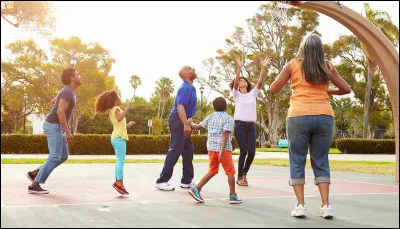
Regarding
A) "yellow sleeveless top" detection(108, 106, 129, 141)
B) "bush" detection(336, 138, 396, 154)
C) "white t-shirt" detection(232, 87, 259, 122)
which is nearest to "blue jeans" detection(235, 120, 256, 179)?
"white t-shirt" detection(232, 87, 259, 122)

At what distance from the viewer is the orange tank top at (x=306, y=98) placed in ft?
15.1

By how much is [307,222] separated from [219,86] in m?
40.5

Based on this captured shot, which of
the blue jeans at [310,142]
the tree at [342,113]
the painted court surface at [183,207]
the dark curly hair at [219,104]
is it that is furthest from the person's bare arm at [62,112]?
the tree at [342,113]

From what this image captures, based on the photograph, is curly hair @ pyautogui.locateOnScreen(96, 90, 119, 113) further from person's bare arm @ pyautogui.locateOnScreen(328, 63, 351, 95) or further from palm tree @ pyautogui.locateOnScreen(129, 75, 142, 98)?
palm tree @ pyautogui.locateOnScreen(129, 75, 142, 98)

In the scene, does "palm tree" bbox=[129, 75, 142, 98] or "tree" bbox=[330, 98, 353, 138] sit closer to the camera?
"tree" bbox=[330, 98, 353, 138]

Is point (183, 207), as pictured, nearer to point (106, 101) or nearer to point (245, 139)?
point (106, 101)

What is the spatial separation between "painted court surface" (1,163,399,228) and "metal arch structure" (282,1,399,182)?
2.65 feet

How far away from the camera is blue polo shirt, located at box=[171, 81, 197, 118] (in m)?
6.72

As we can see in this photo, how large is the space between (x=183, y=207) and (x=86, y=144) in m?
20.6

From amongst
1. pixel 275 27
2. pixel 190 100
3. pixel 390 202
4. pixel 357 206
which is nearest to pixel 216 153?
pixel 190 100

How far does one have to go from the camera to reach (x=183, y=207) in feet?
17.3

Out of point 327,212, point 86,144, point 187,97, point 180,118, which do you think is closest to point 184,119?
point 180,118

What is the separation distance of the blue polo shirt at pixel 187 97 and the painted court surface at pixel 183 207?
3.74ft

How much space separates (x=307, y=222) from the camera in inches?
173
